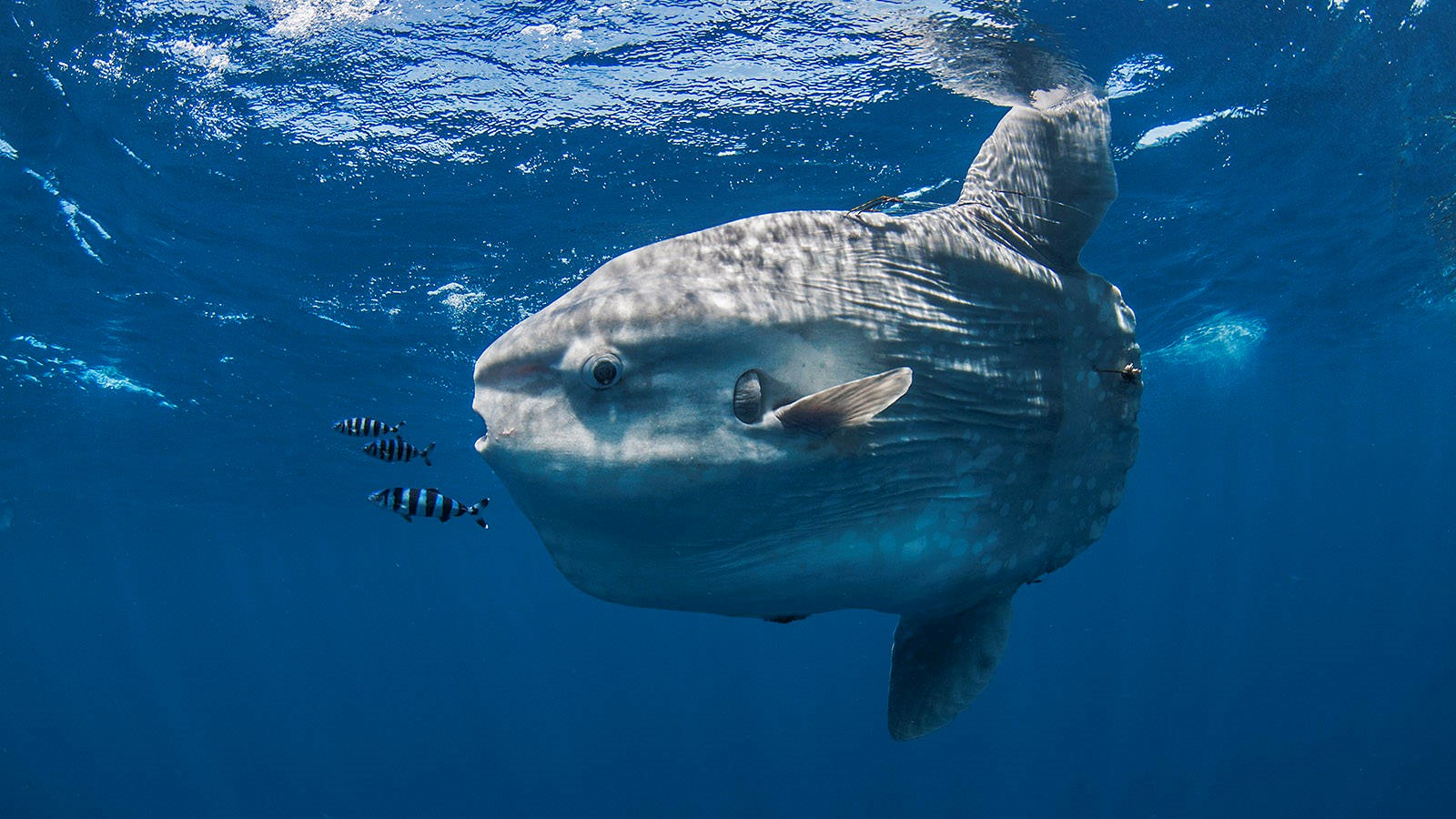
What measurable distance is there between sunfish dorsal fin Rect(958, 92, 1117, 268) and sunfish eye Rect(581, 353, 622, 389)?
5.12 feet

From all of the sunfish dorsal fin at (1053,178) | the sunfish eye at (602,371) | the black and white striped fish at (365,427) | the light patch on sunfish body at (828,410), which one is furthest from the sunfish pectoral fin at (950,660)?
the black and white striped fish at (365,427)

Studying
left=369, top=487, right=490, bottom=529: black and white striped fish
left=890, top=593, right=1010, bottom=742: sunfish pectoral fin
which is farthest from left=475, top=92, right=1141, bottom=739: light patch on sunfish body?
left=369, top=487, right=490, bottom=529: black and white striped fish

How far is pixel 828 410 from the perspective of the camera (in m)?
1.65

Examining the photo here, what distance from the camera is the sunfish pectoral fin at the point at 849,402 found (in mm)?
1634

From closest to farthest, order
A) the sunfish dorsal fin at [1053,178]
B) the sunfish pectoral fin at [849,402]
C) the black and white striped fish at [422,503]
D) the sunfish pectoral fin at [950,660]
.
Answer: the sunfish pectoral fin at [849,402] → the sunfish dorsal fin at [1053,178] → the sunfish pectoral fin at [950,660] → the black and white striped fish at [422,503]

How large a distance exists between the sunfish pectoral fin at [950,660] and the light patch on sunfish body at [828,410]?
0.52 feet

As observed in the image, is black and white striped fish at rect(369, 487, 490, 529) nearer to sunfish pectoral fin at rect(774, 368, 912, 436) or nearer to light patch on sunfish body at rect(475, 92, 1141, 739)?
light patch on sunfish body at rect(475, 92, 1141, 739)

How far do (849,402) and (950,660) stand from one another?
1.57 meters

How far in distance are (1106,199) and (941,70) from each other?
4820 millimetres

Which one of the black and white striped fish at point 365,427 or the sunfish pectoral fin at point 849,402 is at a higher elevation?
the black and white striped fish at point 365,427

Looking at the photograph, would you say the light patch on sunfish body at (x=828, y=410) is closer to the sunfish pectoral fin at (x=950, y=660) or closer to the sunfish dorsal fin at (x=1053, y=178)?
the sunfish dorsal fin at (x=1053, y=178)

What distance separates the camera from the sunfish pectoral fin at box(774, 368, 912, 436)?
5.36ft

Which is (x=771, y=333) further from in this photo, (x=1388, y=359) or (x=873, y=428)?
(x=1388, y=359)

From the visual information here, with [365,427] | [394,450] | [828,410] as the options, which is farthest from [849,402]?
[365,427]
